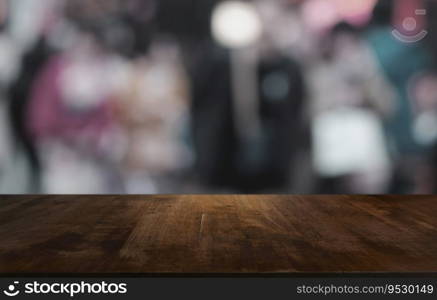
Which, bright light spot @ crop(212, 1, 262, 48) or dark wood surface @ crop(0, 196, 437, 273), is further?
bright light spot @ crop(212, 1, 262, 48)

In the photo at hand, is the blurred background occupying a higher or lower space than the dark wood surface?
higher

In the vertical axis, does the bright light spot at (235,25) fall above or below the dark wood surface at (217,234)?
above

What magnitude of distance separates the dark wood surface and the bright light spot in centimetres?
99

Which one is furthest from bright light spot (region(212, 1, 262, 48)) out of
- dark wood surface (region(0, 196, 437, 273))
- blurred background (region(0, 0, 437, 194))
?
dark wood surface (region(0, 196, 437, 273))

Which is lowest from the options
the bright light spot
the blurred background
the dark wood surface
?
the dark wood surface

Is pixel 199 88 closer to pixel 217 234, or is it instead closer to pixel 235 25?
pixel 235 25

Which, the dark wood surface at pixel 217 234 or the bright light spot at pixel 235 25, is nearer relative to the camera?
the dark wood surface at pixel 217 234

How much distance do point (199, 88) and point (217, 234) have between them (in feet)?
5.33

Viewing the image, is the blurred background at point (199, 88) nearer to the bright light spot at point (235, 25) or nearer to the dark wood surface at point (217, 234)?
the bright light spot at point (235, 25)

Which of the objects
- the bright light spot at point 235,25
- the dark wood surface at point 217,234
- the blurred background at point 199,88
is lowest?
the dark wood surface at point 217,234

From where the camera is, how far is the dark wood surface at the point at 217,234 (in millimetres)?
2723

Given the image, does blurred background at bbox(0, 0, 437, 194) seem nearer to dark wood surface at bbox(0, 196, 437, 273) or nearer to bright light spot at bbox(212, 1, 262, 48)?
bright light spot at bbox(212, 1, 262, 48)

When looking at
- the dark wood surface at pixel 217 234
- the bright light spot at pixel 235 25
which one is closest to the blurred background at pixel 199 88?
the bright light spot at pixel 235 25

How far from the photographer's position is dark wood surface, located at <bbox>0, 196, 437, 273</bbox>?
2.72m
